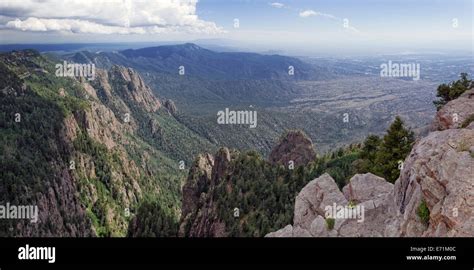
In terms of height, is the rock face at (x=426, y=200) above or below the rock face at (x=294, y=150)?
above

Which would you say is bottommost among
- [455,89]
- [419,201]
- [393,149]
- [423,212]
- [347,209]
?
[347,209]

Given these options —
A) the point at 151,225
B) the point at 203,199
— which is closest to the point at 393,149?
the point at 203,199

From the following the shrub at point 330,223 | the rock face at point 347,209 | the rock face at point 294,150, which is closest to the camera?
the rock face at point 347,209

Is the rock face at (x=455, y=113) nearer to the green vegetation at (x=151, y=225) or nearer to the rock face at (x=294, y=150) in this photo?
the green vegetation at (x=151, y=225)

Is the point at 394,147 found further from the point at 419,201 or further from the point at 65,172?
the point at 65,172

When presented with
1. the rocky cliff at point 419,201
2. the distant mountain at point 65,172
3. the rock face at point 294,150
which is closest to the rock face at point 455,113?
the rocky cliff at point 419,201
